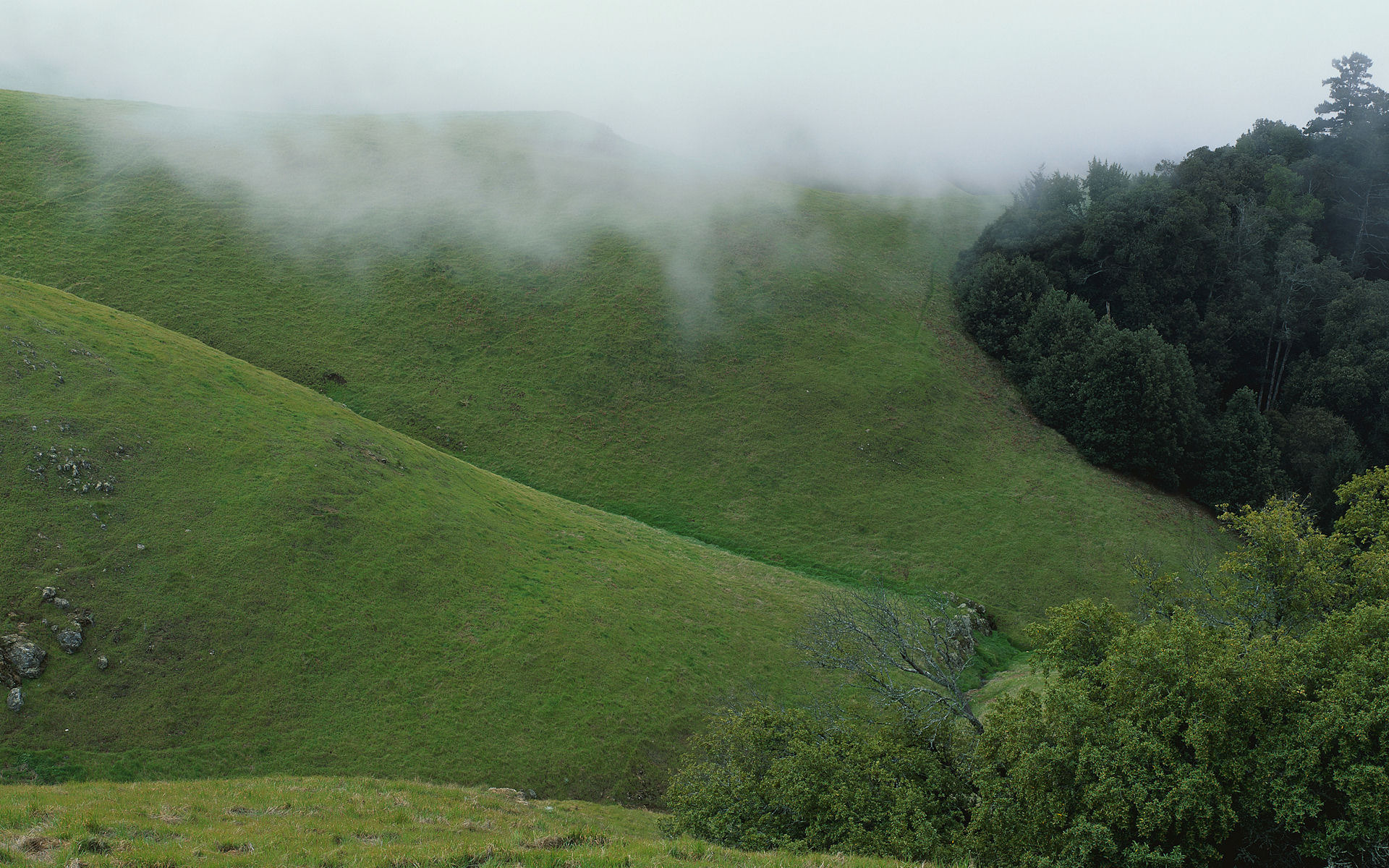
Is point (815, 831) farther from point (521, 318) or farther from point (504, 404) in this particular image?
point (521, 318)

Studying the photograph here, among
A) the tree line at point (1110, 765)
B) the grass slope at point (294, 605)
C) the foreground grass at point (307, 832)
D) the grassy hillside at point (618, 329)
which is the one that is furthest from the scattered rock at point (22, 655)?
the grassy hillside at point (618, 329)

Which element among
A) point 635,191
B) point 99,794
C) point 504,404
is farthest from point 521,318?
point 99,794

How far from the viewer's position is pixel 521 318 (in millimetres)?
63781

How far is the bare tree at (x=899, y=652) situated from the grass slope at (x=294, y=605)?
4222 mm

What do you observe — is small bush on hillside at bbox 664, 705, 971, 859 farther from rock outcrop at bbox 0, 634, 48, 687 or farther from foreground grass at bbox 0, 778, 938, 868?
rock outcrop at bbox 0, 634, 48, 687

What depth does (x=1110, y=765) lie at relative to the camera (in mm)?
16484

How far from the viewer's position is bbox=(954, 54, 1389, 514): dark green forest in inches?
2347

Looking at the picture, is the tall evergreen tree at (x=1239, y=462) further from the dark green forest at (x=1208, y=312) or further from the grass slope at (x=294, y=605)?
the grass slope at (x=294, y=605)

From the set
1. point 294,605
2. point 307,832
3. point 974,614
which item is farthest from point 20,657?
point 974,614

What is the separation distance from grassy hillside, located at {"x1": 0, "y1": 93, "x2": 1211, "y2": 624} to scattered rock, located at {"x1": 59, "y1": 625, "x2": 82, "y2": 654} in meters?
29.1

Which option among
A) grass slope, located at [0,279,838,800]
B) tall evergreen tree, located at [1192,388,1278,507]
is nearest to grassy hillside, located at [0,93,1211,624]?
tall evergreen tree, located at [1192,388,1278,507]

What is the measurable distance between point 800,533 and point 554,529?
18463 mm

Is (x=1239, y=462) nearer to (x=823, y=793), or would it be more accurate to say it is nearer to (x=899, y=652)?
(x=899, y=652)

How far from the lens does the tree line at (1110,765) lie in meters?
15.7
